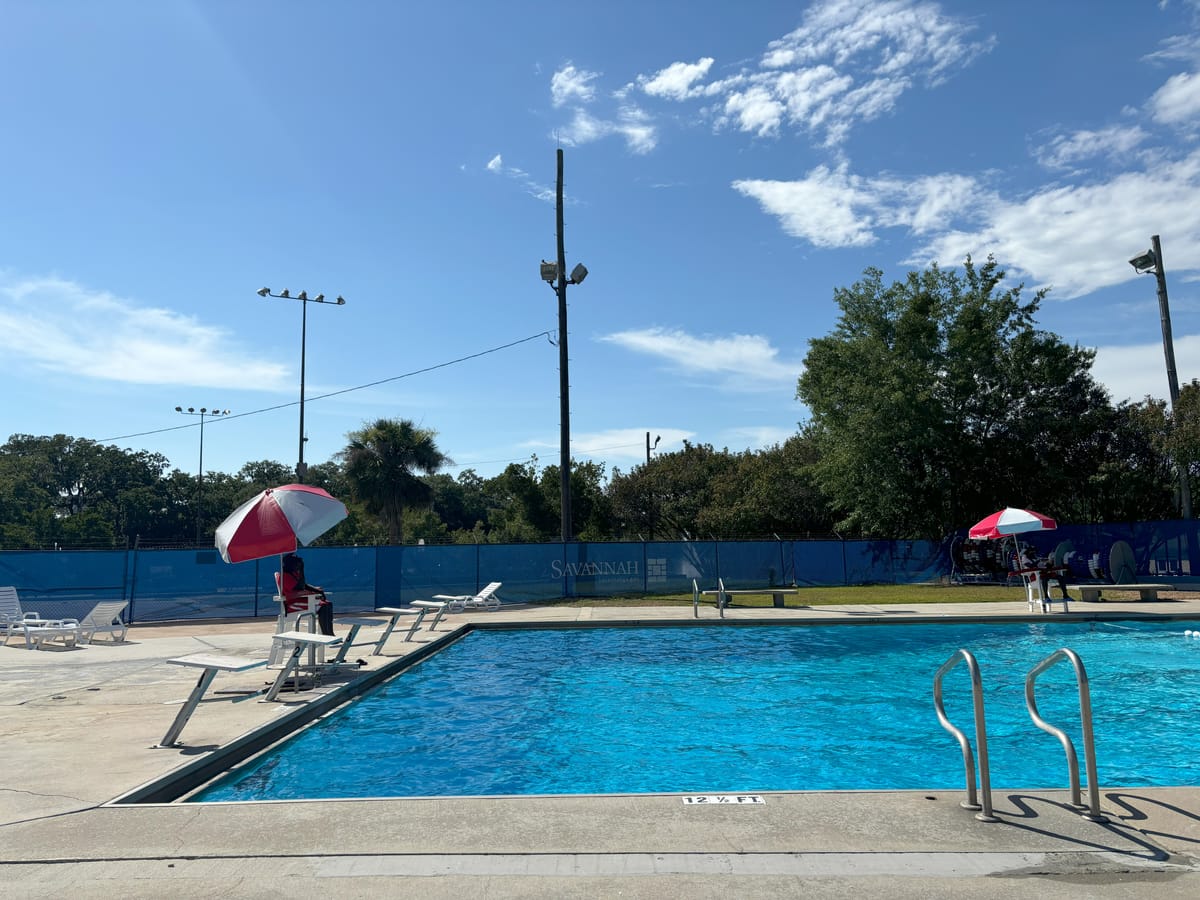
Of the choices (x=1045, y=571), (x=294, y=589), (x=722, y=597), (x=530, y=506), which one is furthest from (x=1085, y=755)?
(x=530, y=506)

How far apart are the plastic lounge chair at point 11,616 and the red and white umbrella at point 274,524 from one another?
8.38 meters

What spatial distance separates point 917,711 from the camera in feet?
33.3

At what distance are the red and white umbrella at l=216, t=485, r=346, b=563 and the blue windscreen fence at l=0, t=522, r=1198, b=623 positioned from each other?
11.8m

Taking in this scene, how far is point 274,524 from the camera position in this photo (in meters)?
9.73

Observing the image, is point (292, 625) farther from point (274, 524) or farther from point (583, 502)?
point (583, 502)

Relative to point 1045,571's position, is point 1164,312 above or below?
above

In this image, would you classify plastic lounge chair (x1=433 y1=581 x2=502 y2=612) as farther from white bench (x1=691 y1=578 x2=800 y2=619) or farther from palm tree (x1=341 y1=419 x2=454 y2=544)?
palm tree (x1=341 y1=419 x2=454 y2=544)

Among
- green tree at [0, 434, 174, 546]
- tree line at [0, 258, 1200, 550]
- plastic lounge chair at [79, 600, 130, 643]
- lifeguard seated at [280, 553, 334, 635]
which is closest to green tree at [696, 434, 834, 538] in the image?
tree line at [0, 258, 1200, 550]

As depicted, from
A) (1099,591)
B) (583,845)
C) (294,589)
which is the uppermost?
(294,589)

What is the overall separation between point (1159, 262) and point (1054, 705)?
20344 mm

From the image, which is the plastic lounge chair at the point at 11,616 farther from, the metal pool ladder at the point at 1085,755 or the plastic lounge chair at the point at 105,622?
the metal pool ladder at the point at 1085,755

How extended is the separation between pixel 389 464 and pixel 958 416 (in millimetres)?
24744

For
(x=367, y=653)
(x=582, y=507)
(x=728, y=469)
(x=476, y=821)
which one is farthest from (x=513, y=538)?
(x=476, y=821)

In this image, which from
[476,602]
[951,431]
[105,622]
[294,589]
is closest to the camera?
[294,589]
